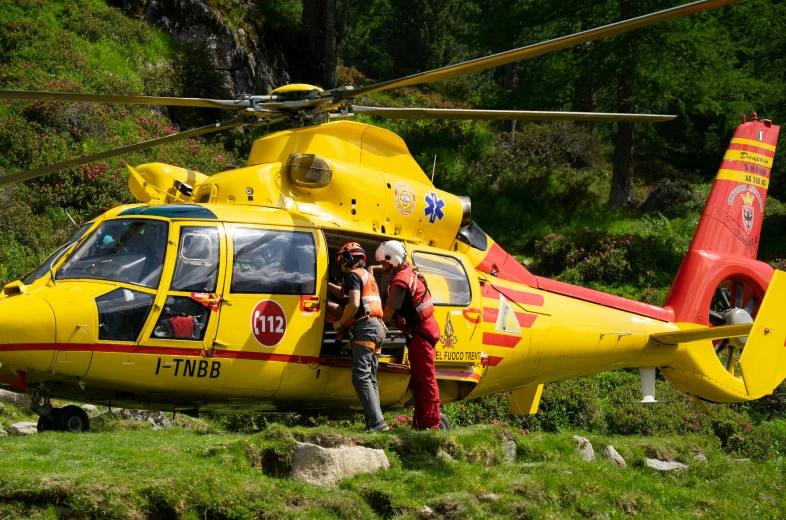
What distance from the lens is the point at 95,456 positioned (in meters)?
7.43

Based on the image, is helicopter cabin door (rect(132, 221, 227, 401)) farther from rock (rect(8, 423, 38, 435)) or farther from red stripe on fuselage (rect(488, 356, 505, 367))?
red stripe on fuselage (rect(488, 356, 505, 367))

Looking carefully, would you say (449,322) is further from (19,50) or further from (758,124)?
(19,50)

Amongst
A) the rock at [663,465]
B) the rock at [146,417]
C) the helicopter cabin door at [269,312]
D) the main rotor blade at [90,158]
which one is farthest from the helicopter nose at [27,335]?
the rock at [663,465]

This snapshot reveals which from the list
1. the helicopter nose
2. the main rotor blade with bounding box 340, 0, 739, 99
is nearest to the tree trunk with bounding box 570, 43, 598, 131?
the main rotor blade with bounding box 340, 0, 739, 99

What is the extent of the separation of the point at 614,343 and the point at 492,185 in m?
14.8

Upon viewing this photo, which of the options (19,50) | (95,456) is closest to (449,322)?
(95,456)

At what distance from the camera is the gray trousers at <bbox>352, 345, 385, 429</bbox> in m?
9.07

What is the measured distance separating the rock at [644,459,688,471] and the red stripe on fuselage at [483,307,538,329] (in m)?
2.25

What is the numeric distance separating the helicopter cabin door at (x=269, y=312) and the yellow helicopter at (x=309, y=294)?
1cm

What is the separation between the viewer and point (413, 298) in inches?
371

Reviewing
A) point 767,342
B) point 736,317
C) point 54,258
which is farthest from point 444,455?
point 736,317

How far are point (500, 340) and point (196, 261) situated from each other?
401cm

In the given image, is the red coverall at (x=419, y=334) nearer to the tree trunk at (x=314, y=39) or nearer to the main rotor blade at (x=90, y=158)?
the main rotor blade at (x=90, y=158)

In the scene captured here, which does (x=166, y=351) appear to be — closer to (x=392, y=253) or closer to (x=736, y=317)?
(x=392, y=253)
